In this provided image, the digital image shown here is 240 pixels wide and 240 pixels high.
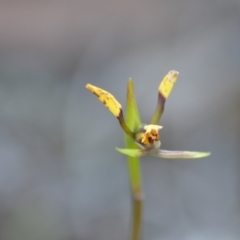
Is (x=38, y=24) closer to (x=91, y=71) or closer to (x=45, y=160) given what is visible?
(x=91, y=71)

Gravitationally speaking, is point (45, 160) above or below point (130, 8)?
below

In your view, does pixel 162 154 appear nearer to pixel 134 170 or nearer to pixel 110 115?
pixel 134 170

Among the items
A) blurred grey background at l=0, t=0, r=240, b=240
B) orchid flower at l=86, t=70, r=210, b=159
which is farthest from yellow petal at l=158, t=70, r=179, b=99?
blurred grey background at l=0, t=0, r=240, b=240

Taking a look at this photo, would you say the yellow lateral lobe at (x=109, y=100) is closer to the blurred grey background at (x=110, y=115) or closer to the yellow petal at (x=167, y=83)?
the yellow petal at (x=167, y=83)

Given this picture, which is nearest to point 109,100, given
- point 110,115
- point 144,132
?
point 144,132

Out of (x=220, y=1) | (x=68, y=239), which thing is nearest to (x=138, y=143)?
(x=68, y=239)

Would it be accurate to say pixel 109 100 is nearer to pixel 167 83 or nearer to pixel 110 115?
pixel 167 83

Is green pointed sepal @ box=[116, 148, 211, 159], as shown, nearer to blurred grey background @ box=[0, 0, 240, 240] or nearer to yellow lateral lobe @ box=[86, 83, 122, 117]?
yellow lateral lobe @ box=[86, 83, 122, 117]

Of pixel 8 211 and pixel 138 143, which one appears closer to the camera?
pixel 138 143

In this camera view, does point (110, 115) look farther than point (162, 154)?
Yes
